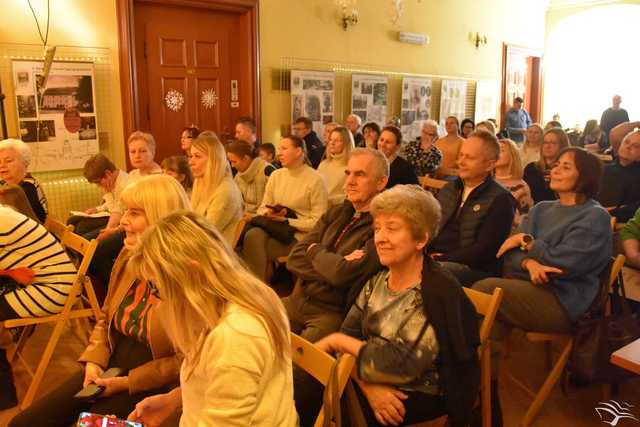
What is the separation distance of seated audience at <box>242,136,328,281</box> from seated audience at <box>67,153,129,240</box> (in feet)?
3.41

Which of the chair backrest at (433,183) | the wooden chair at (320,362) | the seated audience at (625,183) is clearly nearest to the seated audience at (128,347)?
the wooden chair at (320,362)

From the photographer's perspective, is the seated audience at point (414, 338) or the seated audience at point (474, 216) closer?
the seated audience at point (414, 338)

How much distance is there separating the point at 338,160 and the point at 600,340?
2.72m

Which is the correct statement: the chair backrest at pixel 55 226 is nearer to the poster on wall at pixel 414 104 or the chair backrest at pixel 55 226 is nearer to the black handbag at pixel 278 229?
the black handbag at pixel 278 229

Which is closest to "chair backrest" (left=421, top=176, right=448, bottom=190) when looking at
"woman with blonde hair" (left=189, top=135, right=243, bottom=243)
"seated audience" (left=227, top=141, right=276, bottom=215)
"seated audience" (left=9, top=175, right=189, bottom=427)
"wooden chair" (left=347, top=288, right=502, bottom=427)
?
"seated audience" (left=227, top=141, right=276, bottom=215)

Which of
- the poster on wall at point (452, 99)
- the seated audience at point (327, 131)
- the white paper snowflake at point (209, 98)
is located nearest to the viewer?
the seated audience at point (327, 131)

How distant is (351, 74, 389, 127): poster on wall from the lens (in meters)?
7.37

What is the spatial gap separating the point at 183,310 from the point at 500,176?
338 centimetres

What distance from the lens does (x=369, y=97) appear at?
24.8ft

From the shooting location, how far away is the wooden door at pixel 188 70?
557 cm

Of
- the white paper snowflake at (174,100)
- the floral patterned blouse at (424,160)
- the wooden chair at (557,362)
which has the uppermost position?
the white paper snowflake at (174,100)

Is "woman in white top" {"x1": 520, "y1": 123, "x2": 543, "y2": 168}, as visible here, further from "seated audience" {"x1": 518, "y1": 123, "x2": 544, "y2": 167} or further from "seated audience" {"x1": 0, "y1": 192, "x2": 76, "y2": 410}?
"seated audience" {"x1": 0, "y1": 192, "x2": 76, "y2": 410}

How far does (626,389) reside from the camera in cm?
279

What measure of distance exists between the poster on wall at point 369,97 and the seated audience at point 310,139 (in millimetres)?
1338
